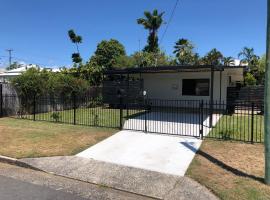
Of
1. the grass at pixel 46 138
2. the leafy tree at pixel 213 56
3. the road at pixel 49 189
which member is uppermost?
the leafy tree at pixel 213 56

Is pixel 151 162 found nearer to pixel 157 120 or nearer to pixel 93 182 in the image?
pixel 93 182

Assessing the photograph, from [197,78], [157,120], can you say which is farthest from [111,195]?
[197,78]

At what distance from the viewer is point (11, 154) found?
7.02 m

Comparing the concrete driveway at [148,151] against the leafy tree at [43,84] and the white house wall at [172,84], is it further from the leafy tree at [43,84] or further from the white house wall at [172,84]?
the white house wall at [172,84]

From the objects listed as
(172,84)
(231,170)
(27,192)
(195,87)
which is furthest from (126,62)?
(27,192)

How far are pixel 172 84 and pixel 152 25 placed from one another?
52.6 ft

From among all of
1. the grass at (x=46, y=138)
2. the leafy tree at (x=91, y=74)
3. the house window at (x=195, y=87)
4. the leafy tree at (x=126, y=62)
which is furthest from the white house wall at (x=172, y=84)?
the leafy tree at (x=126, y=62)

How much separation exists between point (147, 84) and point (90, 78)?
4994mm

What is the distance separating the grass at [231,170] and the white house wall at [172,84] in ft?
33.5

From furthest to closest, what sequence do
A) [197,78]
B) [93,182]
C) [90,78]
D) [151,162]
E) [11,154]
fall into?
[90,78] < [197,78] < [11,154] < [151,162] < [93,182]

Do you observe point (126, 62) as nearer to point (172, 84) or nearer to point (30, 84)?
point (172, 84)

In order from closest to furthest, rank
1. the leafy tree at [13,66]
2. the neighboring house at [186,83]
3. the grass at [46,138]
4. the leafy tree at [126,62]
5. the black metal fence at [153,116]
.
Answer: the grass at [46,138]
the black metal fence at [153,116]
the neighboring house at [186,83]
the leafy tree at [126,62]
the leafy tree at [13,66]

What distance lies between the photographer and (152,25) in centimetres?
3362

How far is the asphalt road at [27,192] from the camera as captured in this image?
4594mm
